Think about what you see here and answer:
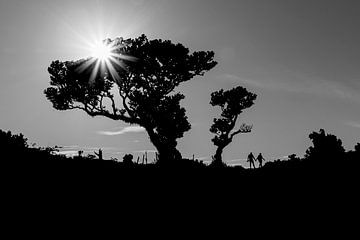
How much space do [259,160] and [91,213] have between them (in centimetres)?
2844

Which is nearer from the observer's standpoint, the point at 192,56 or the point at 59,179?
the point at 59,179

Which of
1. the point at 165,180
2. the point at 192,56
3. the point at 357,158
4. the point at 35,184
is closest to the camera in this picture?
the point at 35,184

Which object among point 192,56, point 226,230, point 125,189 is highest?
point 192,56

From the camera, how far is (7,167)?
40.0 ft

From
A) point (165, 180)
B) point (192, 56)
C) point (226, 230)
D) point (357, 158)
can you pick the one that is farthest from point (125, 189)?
point (192, 56)

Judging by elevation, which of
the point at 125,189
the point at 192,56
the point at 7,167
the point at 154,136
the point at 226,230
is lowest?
the point at 226,230

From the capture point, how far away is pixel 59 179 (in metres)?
12.5

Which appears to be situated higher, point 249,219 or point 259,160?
point 259,160

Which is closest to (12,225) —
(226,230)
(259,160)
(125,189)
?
(125,189)

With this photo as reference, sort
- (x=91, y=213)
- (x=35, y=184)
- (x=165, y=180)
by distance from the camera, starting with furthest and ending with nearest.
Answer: (x=165, y=180) → (x=35, y=184) → (x=91, y=213)

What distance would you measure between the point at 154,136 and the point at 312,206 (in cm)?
2614

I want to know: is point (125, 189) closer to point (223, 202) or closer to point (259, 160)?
point (223, 202)

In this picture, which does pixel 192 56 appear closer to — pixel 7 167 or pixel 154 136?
pixel 154 136

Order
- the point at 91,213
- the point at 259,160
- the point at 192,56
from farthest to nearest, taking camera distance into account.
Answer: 1. the point at 192,56
2. the point at 259,160
3. the point at 91,213
